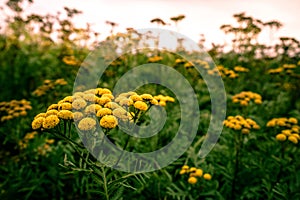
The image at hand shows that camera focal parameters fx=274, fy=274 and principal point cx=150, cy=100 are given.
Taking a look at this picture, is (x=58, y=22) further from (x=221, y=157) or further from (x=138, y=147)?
(x=221, y=157)

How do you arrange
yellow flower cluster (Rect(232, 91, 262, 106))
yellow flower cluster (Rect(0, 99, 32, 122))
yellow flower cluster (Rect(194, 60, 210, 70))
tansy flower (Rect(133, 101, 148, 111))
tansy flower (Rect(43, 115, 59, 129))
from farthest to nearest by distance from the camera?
1. yellow flower cluster (Rect(194, 60, 210, 70))
2. yellow flower cluster (Rect(232, 91, 262, 106))
3. yellow flower cluster (Rect(0, 99, 32, 122))
4. tansy flower (Rect(133, 101, 148, 111))
5. tansy flower (Rect(43, 115, 59, 129))

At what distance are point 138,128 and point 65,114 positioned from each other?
2.62m

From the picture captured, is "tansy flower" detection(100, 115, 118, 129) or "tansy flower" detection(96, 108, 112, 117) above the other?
"tansy flower" detection(96, 108, 112, 117)

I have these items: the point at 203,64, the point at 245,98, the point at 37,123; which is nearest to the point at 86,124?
the point at 37,123

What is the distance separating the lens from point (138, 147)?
425 centimetres

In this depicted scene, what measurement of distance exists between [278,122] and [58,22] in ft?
17.5

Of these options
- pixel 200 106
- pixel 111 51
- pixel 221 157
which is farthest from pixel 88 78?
pixel 221 157

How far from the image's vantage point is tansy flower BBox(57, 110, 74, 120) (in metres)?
2.12

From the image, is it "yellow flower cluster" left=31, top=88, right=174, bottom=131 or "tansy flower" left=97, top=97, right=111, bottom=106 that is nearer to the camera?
"yellow flower cluster" left=31, top=88, right=174, bottom=131

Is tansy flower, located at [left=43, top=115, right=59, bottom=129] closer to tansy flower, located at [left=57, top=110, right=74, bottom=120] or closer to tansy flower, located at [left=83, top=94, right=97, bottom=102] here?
tansy flower, located at [left=57, top=110, right=74, bottom=120]

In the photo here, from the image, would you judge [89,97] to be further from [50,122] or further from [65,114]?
[50,122]

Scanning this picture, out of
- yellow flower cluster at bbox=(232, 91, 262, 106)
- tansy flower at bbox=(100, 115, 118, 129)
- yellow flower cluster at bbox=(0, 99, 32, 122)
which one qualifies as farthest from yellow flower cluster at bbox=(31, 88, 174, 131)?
yellow flower cluster at bbox=(232, 91, 262, 106)

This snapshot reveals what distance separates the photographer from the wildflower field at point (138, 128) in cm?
234

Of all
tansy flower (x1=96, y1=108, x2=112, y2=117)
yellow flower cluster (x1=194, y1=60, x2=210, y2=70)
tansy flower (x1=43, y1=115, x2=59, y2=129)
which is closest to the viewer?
tansy flower (x1=43, y1=115, x2=59, y2=129)
